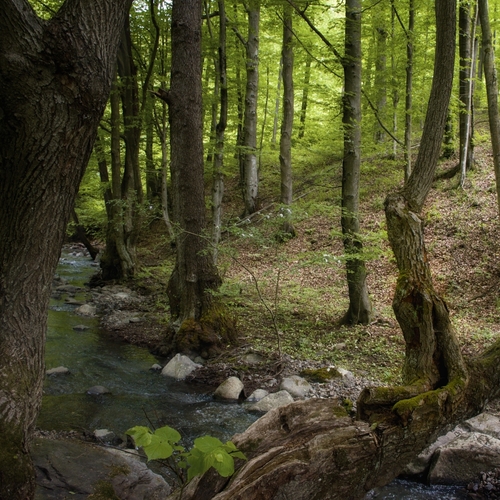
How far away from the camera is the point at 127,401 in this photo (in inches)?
238

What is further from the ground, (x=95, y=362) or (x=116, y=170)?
(x=116, y=170)

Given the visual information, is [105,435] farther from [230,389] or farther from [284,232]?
[284,232]

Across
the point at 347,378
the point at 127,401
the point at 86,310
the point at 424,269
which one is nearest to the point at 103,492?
the point at 127,401

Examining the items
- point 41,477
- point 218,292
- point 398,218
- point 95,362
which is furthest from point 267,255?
point 41,477

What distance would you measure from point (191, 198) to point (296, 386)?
11.7 feet

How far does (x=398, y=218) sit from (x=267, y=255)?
820 centimetres

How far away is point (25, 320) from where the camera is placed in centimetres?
293

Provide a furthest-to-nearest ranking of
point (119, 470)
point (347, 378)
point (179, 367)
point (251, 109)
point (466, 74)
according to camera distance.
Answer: point (251, 109), point (466, 74), point (179, 367), point (347, 378), point (119, 470)

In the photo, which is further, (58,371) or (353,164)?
(353,164)

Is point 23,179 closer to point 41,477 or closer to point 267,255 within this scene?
point 41,477

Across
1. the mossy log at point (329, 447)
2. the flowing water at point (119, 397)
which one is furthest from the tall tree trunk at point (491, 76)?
the flowing water at point (119, 397)

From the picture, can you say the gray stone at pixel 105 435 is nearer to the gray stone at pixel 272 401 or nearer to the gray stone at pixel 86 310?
the gray stone at pixel 272 401

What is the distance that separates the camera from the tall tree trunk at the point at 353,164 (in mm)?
7871

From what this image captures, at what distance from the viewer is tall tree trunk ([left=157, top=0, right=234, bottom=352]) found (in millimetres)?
7426
